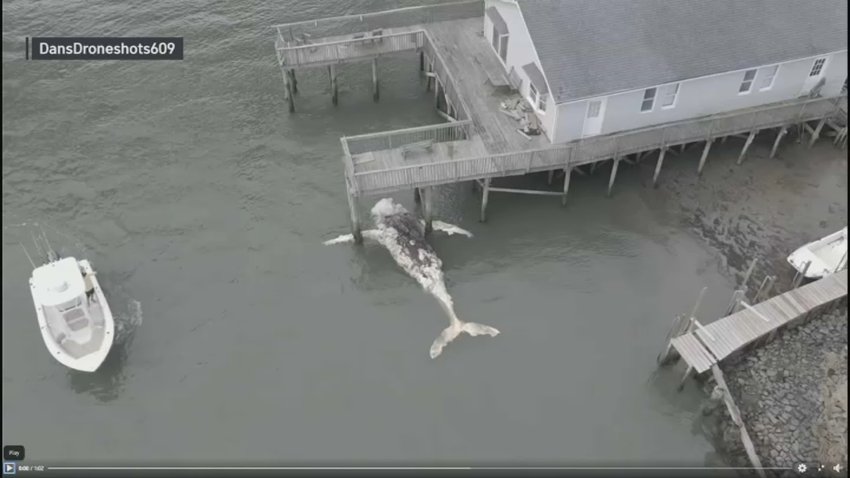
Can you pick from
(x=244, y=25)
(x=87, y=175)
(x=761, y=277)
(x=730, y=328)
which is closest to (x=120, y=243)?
(x=87, y=175)

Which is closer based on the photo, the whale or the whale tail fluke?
the whale tail fluke

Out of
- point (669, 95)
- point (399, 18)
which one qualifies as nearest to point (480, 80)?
point (399, 18)

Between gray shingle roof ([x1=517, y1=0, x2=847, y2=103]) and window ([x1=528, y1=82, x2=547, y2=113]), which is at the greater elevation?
gray shingle roof ([x1=517, y1=0, x2=847, y2=103])

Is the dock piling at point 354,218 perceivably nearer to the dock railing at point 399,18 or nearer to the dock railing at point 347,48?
the dock railing at point 347,48

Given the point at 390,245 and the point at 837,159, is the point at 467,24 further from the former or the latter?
the point at 837,159

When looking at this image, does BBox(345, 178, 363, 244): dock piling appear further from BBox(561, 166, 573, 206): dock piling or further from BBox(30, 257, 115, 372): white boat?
BBox(30, 257, 115, 372): white boat

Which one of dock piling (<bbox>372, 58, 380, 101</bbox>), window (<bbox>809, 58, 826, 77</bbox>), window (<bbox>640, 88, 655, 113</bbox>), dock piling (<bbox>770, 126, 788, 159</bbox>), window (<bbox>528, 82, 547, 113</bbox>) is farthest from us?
dock piling (<bbox>372, 58, 380, 101</bbox>)

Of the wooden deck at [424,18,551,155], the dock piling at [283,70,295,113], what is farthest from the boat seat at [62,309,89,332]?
the wooden deck at [424,18,551,155]

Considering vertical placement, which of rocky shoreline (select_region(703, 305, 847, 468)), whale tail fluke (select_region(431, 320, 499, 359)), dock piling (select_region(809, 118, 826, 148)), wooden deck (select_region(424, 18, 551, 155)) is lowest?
whale tail fluke (select_region(431, 320, 499, 359))
